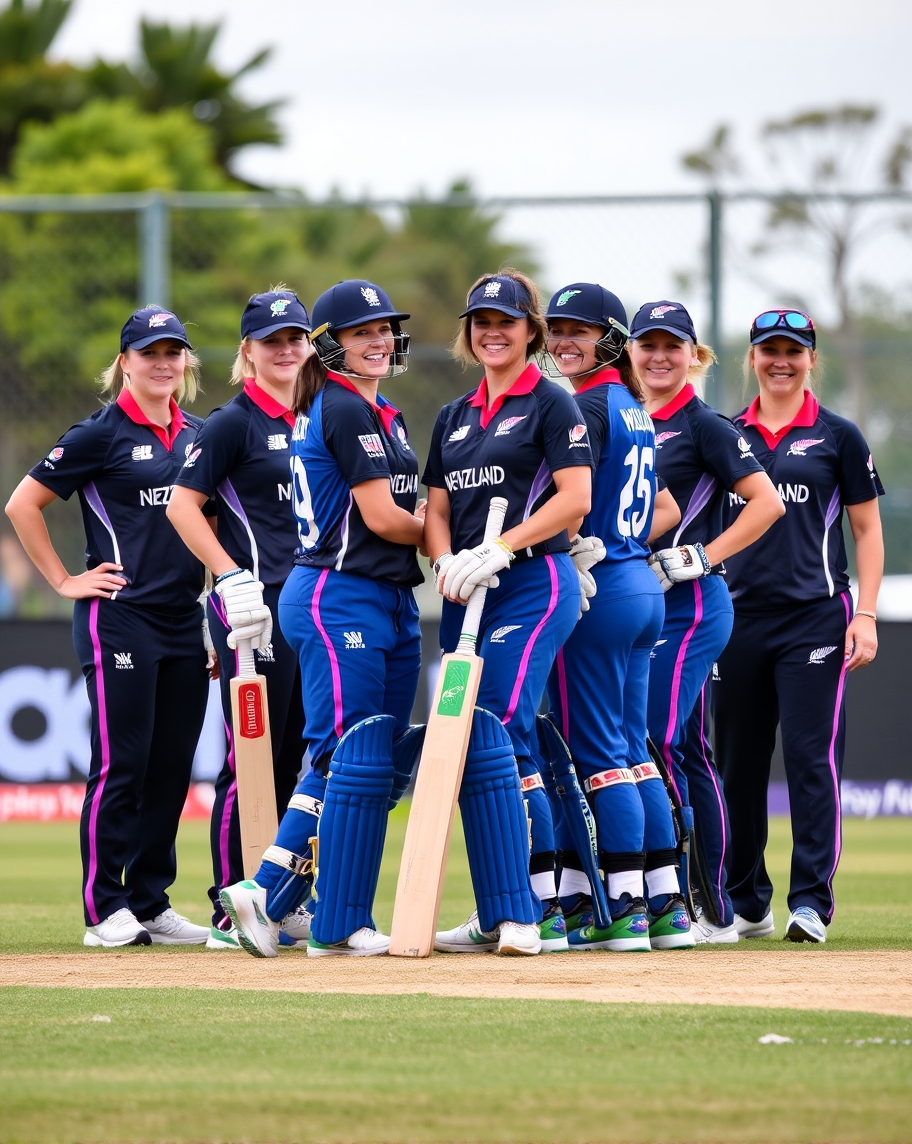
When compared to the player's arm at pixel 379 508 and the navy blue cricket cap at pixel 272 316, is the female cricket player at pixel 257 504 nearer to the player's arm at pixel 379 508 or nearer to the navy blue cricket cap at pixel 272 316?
the navy blue cricket cap at pixel 272 316

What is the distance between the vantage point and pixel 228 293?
23531 millimetres

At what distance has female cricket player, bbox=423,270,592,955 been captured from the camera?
5465 millimetres

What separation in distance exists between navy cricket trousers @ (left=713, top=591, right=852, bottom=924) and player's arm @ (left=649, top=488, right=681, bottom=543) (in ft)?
1.86

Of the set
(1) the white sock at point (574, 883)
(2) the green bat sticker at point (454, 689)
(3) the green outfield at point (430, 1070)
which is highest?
(2) the green bat sticker at point (454, 689)

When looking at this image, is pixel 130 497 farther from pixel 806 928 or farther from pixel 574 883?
pixel 806 928

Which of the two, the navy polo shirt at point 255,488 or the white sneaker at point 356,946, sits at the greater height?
the navy polo shirt at point 255,488

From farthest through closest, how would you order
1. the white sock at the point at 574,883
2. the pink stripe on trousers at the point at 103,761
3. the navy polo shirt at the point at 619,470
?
the pink stripe on trousers at the point at 103,761
the white sock at the point at 574,883
the navy polo shirt at the point at 619,470

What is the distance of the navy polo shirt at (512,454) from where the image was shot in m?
5.53

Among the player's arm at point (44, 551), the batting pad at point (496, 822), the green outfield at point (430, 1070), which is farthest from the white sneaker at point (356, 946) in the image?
the player's arm at point (44, 551)

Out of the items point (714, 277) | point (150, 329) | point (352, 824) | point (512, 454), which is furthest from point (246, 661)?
point (714, 277)

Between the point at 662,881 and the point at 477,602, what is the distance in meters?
1.20

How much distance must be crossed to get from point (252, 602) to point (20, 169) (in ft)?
87.1

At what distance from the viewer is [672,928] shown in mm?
5844

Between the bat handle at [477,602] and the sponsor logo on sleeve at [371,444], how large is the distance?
1.28 ft
